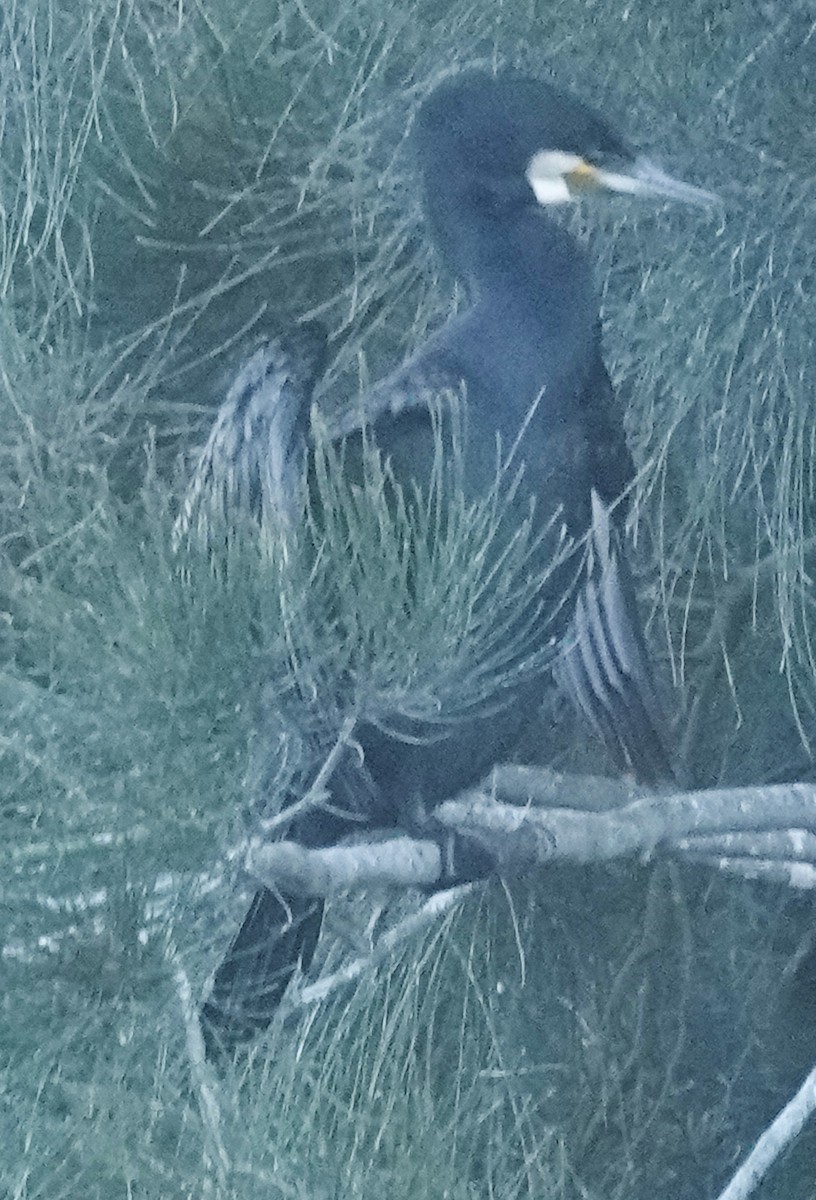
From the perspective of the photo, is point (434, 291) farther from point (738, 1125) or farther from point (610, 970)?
point (738, 1125)

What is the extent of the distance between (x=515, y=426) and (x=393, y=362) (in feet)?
0.25

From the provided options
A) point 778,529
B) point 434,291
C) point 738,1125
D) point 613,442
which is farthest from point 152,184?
point 738,1125

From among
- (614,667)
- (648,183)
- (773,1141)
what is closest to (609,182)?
(648,183)

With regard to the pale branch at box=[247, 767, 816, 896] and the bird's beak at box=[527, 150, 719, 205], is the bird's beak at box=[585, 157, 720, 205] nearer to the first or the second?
the bird's beak at box=[527, 150, 719, 205]

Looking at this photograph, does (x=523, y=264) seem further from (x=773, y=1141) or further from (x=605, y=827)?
(x=773, y=1141)

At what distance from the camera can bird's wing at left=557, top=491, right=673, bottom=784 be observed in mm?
842

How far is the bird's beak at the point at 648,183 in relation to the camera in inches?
33.1

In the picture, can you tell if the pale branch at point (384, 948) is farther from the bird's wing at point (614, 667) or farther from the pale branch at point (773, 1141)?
the pale branch at point (773, 1141)

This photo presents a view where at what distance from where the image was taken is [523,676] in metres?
0.80

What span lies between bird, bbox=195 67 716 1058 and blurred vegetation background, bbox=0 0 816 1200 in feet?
0.05

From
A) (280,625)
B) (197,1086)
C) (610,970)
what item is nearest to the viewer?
(280,625)

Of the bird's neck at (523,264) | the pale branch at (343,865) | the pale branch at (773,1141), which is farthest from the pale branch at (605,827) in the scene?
the bird's neck at (523,264)

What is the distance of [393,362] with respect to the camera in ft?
2.77

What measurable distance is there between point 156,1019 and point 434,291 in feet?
1.35
